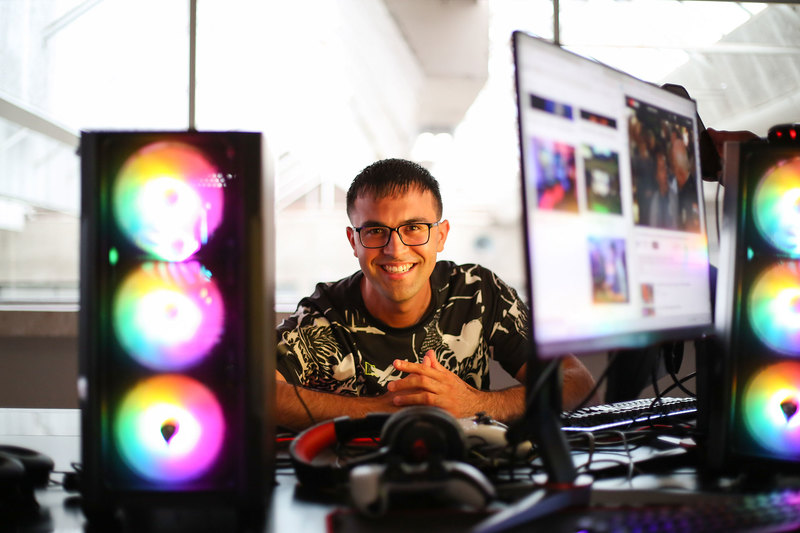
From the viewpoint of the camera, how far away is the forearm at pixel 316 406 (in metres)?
1.06

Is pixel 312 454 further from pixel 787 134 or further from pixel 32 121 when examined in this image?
pixel 32 121

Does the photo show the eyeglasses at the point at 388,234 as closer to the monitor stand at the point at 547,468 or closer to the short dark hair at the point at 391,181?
the short dark hair at the point at 391,181

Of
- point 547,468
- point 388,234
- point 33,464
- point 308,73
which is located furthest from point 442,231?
point 308,73

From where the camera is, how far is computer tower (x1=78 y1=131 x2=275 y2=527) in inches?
23.7

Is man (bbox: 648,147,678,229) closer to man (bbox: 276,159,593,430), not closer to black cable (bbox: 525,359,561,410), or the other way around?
black cable (bbox: 525,359,561,410)

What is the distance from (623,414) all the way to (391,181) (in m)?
0.75

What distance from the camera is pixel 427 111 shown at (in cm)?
309

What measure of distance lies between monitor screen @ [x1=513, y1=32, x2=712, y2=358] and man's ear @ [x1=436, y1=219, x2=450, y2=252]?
718mm

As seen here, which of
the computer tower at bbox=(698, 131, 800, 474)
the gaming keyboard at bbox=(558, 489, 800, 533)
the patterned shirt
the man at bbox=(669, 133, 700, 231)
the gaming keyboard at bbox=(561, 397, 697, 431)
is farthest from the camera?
the patterned shirt

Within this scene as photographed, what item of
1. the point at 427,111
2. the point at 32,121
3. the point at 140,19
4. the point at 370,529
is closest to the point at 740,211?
the point at 370,529

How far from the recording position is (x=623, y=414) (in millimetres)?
1023

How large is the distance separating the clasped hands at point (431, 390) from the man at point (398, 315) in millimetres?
110

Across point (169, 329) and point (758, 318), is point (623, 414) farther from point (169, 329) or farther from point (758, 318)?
point (169, 329)

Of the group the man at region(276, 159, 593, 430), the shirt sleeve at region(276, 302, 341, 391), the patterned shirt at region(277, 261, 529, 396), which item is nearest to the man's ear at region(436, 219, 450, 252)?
the man at region(276, 159, 593, 430)
